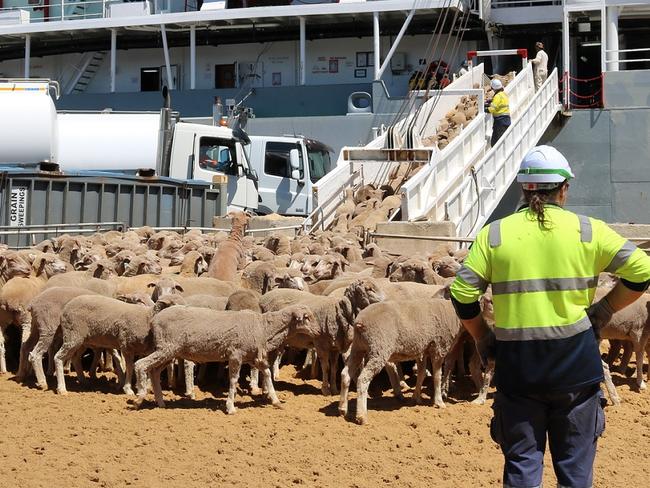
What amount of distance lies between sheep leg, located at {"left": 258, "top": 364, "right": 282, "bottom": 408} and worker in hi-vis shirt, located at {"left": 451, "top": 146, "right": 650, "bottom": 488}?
184 inches

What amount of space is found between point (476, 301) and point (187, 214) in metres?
16.9

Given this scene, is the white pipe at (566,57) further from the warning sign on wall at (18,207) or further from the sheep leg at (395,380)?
the sheep leg at (395,380)

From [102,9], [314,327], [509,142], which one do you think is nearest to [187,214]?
[509,142]

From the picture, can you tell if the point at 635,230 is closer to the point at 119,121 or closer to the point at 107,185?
the point at 107,185

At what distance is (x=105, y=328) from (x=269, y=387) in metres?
1.69

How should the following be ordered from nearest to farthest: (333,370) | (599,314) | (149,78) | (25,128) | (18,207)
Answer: (599,314), (333,370), (18,207), (25,128), (149,78)

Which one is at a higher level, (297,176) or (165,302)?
(297,176)

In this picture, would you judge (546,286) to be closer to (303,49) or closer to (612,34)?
(612,34)

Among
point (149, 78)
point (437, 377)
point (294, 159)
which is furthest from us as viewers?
point (149, 78)

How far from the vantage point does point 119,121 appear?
84.9 ft

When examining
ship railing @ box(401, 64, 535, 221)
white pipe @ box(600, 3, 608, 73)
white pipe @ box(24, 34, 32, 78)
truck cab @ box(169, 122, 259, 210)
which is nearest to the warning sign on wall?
truck cab @ box(169, 122, 259, 210)

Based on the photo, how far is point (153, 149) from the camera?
25.7 meters

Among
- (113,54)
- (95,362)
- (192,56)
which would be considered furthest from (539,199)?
(113,54)

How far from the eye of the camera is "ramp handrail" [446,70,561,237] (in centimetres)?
2116
